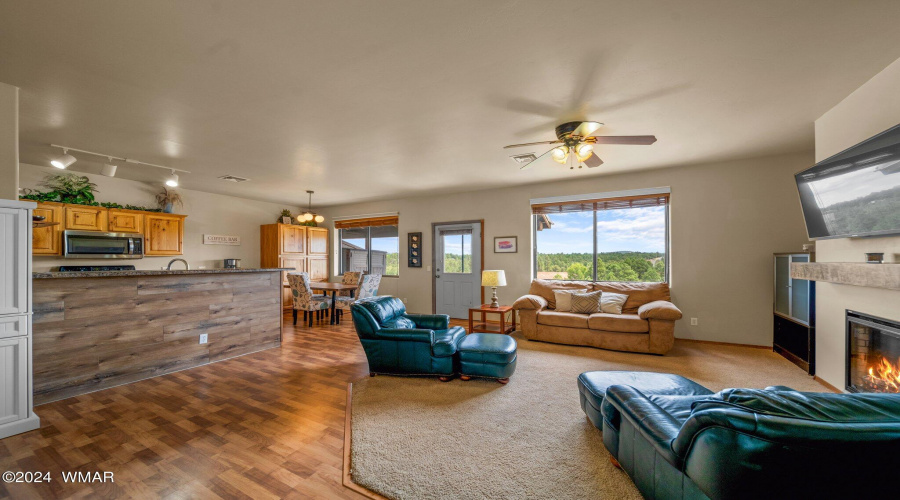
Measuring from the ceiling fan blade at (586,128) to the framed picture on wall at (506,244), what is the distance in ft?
10.3

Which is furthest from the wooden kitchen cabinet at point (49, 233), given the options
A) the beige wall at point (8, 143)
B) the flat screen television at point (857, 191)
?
the flat screen television at point (857, 191)

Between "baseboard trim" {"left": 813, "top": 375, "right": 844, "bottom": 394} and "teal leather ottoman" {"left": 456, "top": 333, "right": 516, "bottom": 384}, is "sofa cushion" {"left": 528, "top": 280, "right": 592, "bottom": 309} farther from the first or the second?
"baseboard trim" {"left": 813, "top": 375, "right": 844, "bottom": 394}

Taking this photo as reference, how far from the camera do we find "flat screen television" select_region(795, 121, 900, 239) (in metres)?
2.24

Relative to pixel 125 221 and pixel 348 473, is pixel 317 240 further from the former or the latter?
pixel 348 473

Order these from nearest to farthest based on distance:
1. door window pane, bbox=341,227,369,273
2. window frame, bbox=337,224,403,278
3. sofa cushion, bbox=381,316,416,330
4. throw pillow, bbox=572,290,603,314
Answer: sofa cushion, bbox=381,316,416,330, throw pillow, bbox=572,290,603,314, window frame, bbox=337,224,403,278, door window pane, bbox=341,227,369,273

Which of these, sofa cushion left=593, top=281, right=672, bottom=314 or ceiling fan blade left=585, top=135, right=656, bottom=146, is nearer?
ceiling fan blade left=585, top=135, right=656, bottom=146

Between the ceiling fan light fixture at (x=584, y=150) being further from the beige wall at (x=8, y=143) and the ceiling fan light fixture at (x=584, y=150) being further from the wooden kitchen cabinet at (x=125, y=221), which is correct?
the wooden kitchen cabinet at (x=125, y=221)

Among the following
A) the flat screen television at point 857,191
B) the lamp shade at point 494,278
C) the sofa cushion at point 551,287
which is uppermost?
the flat screen television at point 857,191

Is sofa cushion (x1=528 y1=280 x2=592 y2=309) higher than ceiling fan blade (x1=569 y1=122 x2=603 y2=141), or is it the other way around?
ceiling fan blade (x1=569 y1=122 x2=603 y2=141)

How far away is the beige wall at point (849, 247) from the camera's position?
8.09 ft

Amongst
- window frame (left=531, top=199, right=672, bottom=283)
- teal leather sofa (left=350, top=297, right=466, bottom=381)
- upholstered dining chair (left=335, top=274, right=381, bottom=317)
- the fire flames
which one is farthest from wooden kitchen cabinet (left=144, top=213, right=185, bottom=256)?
the fire flames

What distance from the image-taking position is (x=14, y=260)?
246 cm

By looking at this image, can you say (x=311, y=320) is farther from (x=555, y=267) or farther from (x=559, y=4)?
(x=559, y=4)

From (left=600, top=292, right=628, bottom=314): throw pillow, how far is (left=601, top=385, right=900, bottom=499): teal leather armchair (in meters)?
3.79
